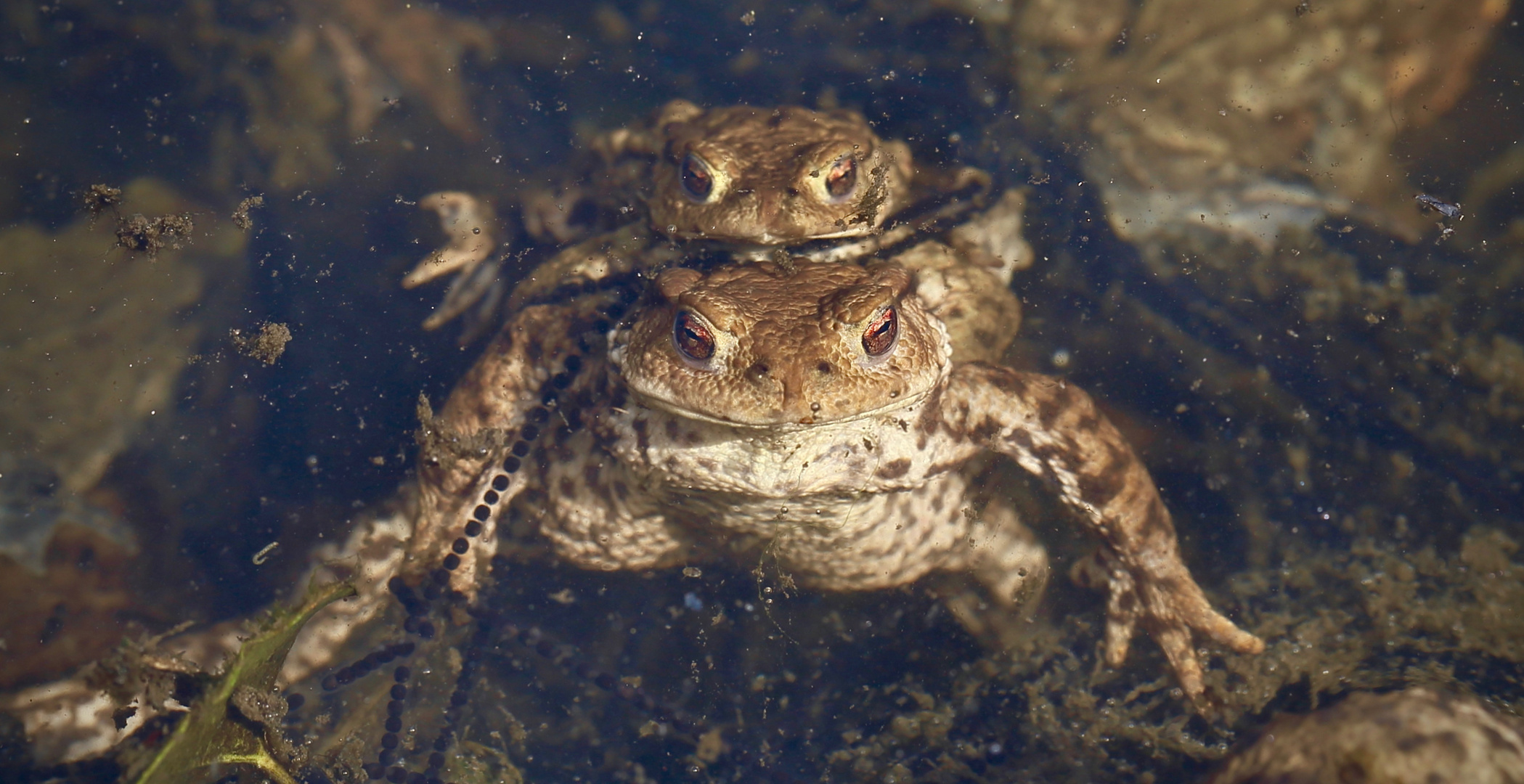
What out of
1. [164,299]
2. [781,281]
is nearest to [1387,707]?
[781,281]

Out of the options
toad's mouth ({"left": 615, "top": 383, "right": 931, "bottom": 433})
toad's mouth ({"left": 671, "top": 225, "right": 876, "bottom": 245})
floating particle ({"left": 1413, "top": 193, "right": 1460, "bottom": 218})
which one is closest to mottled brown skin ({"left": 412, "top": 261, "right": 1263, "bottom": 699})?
toad's mouth ({"left": 615, "top": 383, "right": 931, "bottom": 433})

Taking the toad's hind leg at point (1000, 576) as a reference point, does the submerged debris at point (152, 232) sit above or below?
above

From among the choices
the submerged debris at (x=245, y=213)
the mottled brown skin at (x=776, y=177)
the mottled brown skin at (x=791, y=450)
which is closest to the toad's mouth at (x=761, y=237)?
the mottled brown skin at (x=776, y=177)

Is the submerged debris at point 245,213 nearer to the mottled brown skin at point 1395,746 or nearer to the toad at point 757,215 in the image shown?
the toad at point 757,215

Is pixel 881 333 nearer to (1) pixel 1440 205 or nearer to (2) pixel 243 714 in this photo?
(2) pixel 243 714

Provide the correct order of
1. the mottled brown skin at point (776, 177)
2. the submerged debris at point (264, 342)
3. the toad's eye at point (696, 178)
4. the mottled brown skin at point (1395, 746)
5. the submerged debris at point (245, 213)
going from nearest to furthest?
the mottled brown skin at point (1395, 746) → the mottled brown skin at point (776, 177) → the toad's eye at point (696, 178) → the submerged debris at point (264, 342) → the submerged debris at point (245, 213)

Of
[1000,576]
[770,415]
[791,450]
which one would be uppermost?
[770,415]

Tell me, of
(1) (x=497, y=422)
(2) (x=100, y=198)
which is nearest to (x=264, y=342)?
(2) (x=100, y=198)
